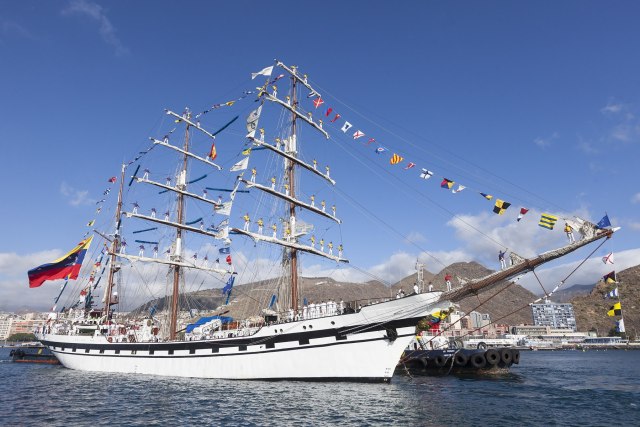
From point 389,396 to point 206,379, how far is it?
45.3 feet

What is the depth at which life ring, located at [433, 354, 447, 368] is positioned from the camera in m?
35.2

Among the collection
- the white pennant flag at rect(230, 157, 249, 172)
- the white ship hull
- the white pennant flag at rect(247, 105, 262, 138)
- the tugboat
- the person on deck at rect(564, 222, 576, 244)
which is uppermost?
the white pennant flag at rect(247, 105, 262, 138)

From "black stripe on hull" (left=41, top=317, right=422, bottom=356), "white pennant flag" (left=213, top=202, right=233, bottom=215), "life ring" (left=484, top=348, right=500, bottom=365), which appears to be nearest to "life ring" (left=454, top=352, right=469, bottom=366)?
"life ring" (left=484, top=348, right=500, bottom=365)

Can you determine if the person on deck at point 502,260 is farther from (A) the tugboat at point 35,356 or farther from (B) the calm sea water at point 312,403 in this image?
(A) the tugboat at point 35,356

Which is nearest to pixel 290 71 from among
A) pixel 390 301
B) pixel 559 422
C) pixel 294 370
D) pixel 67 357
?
pixel 390 301

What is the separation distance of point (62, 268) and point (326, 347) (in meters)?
26.3

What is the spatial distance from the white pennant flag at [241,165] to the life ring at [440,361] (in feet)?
76.7

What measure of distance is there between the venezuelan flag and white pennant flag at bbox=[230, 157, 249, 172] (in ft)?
59.3

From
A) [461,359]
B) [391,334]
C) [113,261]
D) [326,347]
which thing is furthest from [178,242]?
[461,359]

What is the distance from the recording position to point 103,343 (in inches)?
1403

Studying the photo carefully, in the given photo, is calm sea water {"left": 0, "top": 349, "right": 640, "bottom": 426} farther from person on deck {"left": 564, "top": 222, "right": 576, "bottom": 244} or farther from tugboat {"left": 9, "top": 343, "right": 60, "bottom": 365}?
tugboat {"left": 9, "top": 343, "right": 60, "bottom": 365}

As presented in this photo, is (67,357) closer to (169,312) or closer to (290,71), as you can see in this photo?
(169,312)

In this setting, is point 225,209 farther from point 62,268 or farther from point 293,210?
point 62,268

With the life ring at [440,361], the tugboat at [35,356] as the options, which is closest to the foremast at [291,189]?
the life ring at [440,361]
